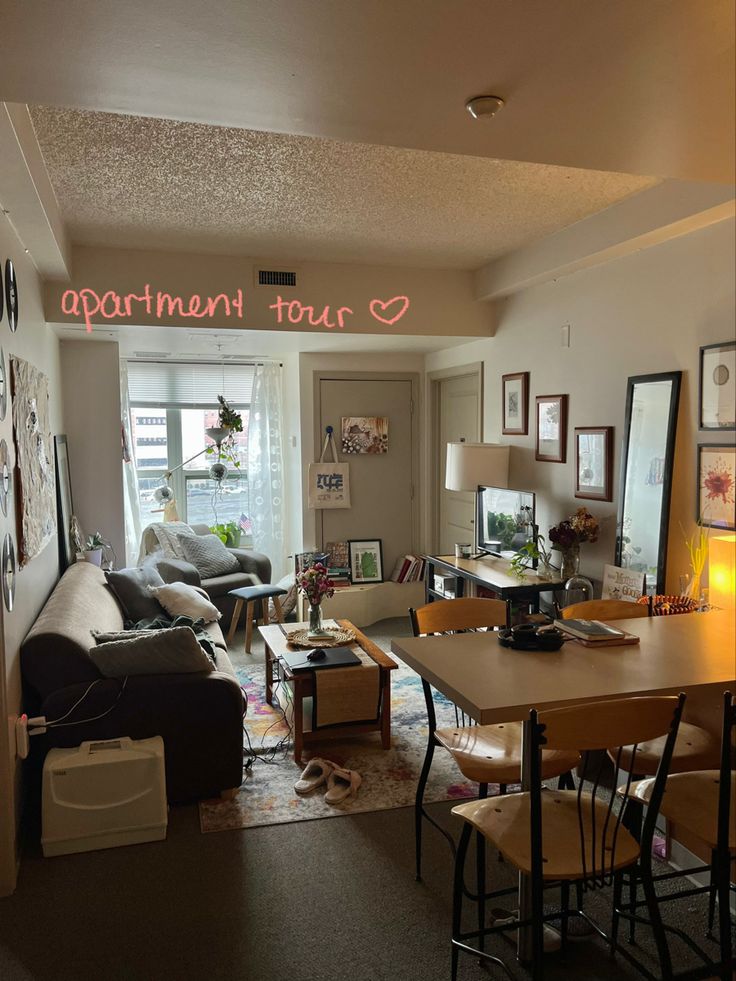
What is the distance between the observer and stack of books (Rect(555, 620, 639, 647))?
2.47m

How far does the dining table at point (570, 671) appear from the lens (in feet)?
6.47

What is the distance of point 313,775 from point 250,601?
219cm

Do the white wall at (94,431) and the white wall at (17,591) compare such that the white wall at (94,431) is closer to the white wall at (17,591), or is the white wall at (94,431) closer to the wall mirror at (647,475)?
the white wall at (17,591)

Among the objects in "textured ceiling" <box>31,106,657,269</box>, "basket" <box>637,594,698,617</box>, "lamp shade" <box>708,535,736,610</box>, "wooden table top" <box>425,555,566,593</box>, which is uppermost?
"textured ceiling" <box>31,106,657,269</box>

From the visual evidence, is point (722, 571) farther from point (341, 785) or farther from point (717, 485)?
point (341, 785)

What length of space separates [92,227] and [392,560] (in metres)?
3.70

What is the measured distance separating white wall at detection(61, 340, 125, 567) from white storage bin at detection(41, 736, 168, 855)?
2.84m

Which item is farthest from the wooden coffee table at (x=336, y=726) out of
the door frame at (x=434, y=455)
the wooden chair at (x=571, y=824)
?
the door frame at (x=434, y=455)

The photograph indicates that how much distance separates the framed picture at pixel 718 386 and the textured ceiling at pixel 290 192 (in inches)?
35.5

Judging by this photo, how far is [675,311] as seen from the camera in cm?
353

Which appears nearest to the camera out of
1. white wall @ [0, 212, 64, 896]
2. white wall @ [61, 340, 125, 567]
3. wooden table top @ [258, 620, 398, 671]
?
white wall @ [0, 212, 64, 896]

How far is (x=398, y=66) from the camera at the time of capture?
1823 millimetres

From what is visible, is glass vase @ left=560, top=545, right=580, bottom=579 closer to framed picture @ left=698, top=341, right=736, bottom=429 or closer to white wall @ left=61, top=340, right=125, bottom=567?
framed picture @ left=698, top=341, right=736, bottom=429

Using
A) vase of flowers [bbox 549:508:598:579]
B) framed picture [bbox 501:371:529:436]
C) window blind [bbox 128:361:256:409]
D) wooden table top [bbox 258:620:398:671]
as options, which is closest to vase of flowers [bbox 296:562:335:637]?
wooden table top [bbox 258:620:398:671]
